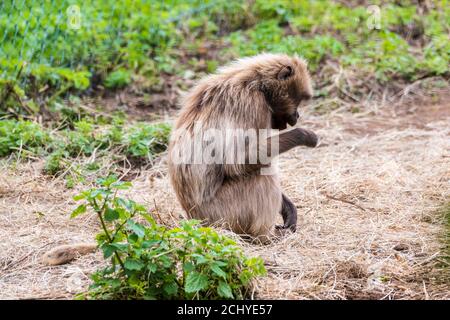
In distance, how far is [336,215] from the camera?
618 cm

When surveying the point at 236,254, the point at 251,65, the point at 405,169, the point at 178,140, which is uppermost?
the point at 251,65

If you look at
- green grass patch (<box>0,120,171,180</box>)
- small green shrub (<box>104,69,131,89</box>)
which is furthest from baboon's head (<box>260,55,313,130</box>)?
small green shrub (<box>104,69,131,89</box>)

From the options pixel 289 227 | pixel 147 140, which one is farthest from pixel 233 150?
pixel 147 140

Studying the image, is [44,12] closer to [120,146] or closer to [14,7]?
[14,7]

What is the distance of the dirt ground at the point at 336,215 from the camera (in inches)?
186

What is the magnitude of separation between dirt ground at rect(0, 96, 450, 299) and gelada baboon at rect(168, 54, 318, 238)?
0.29 metres

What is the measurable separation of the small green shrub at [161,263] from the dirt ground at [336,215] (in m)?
0.25

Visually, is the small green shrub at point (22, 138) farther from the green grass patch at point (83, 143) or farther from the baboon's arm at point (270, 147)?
the baboon's arm at point (270, 147)

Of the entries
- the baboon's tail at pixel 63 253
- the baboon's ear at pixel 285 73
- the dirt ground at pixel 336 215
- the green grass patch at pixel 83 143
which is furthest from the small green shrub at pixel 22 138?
the baboon's ear at pixel 285 73

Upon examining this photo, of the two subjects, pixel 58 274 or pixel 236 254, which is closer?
pixel 236 254

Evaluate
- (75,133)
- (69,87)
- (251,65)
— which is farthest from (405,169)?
(69,87)

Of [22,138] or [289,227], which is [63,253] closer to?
[289,227]

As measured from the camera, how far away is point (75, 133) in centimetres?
759

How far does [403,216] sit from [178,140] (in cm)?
184
